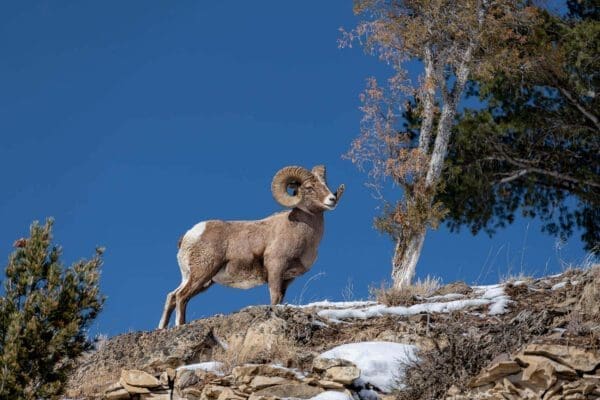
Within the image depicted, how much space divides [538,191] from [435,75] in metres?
5.08

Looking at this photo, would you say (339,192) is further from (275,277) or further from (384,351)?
(384,351)

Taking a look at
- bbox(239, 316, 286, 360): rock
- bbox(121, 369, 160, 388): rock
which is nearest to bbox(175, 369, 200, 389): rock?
bbox(121, 369, 160, 388): rock

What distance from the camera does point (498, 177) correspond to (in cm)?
2328

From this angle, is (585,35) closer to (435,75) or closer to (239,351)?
(435,75)

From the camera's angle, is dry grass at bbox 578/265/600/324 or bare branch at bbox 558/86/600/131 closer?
dry grass at bbox 578/265/600/324

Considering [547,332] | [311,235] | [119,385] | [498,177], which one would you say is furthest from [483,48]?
[119,385]

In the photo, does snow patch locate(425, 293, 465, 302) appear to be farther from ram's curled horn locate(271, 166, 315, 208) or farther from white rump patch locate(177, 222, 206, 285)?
white rump patch locate(177, 222, 206, 285)

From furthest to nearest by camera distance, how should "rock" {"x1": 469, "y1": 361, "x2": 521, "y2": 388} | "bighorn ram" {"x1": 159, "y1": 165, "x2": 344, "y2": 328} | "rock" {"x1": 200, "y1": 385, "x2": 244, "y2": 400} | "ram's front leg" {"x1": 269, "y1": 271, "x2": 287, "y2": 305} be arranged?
"bighorn ram" {"x1": 159, "y1": 165, "x2": 344, "y2": 328}, "ram's front leg" {"x1": 269, "y1": 271, "x2": 287, "y2": 305}, "rock" {"x1": 200, "y1": 385, "x2": 244, "y2": 400}, "rock" {"x1": 469, "y1": 361, "x2": 521, "y2": 388}

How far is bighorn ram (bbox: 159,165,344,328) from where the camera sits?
584 inches

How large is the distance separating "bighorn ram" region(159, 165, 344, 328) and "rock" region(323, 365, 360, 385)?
12.9 feet

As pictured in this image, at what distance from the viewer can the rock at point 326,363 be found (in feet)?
35.8

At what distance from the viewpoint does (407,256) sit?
18656mm

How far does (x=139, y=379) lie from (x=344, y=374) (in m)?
2.70

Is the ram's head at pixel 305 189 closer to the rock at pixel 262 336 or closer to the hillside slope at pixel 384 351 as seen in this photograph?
the hillside slope at pixel 384 351
